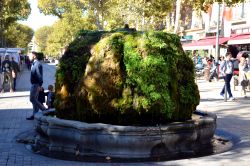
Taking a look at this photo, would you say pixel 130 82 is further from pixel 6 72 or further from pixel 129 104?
pixel 6 72

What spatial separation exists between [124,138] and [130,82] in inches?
40.9

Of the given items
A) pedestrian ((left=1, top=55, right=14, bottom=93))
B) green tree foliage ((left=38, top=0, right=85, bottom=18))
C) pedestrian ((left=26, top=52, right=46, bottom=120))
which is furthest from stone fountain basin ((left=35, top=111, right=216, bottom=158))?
green tree foliage ((left=38, top=0, right=85, bottom=18))

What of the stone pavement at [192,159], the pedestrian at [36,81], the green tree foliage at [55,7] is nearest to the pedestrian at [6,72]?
the stone pavement at [192,159]

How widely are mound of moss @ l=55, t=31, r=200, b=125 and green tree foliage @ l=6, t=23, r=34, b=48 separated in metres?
54.2

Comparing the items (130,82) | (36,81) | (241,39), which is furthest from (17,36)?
(130,82)

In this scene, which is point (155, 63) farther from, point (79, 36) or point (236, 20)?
point (236, 20)

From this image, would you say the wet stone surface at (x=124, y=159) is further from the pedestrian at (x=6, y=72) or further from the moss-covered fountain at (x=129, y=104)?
the pedestrian at (x=6, y=72)

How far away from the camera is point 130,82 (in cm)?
774

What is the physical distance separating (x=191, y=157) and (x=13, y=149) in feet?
9.95

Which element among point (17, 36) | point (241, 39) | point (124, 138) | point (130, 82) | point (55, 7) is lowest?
point (124, 138)

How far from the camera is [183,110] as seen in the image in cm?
817

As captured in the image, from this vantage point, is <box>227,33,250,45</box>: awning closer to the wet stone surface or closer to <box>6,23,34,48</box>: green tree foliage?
the wet stone surface

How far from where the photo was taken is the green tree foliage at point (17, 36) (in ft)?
229

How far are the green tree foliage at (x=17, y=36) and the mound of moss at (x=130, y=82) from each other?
54.2 m
